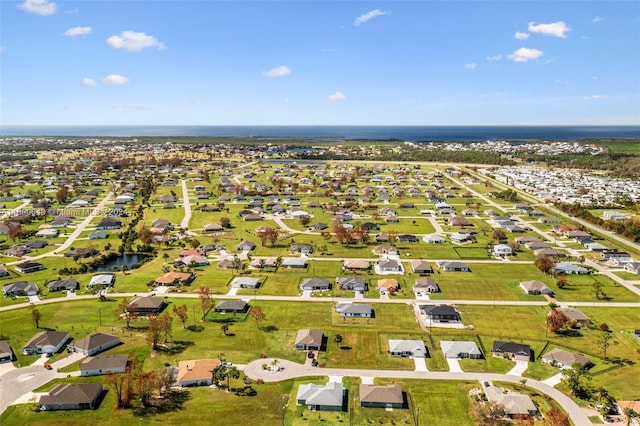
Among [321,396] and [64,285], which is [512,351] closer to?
[321,396]

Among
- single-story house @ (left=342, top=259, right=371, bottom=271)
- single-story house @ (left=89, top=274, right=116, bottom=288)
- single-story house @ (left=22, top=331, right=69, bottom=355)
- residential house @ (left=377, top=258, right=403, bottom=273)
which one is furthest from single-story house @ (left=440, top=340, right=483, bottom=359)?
single-story house @ (left=89, top=274, right=116, bottom=288)

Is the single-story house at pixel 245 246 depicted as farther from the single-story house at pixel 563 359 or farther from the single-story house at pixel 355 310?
the single-story house at pixel 563 359

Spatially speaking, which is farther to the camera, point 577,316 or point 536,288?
point 536,288

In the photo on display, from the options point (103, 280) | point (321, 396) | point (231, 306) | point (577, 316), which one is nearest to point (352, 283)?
point (231, 306)

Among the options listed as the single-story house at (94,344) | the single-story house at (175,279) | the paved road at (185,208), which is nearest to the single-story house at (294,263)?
the single-story house at (175,279)

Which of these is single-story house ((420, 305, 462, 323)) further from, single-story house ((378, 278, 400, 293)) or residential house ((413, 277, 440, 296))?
single-story house ((378, 278, 400, 293))

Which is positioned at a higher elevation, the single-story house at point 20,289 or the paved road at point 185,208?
the paved road at point 185,208
